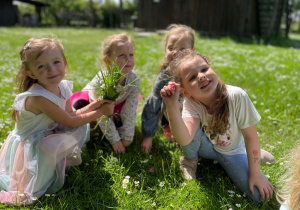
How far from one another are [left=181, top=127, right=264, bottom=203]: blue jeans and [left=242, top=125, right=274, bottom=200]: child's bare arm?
49 millimetres

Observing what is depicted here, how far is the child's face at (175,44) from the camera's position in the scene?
3004 millimetres

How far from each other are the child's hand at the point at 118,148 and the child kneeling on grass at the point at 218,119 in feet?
2.32

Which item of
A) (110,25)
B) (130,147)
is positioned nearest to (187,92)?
(130,147)

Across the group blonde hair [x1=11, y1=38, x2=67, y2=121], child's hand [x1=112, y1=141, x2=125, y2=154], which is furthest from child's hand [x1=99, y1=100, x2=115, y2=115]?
blonde hair [x1=11, y1=38, x2=67, y2=121]

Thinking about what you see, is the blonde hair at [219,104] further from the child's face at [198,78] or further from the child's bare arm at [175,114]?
the child's bare arm at [175,114]

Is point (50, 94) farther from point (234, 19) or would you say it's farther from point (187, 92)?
point (234, 19)

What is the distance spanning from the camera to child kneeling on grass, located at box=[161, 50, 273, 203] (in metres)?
2.03

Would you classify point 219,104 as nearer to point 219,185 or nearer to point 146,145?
point 219,185

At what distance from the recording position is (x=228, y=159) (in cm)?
230

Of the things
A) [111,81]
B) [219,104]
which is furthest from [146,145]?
[219,104]

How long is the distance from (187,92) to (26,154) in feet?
4.55

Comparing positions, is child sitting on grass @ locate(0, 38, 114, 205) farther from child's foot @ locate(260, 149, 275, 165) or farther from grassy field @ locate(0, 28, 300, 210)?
child's foot @ locate(260, 149, 275, 165)

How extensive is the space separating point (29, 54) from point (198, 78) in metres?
1.36

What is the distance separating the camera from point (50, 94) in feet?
7.32
